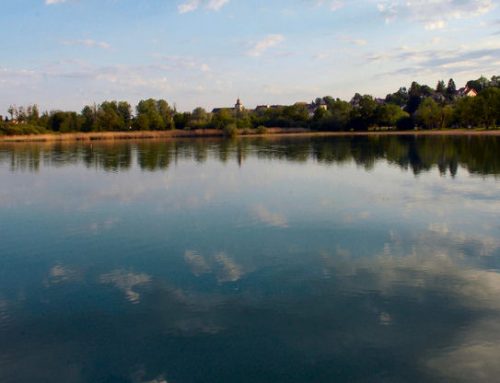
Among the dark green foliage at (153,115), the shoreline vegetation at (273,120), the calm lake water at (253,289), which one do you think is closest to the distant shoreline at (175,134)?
the shoreline vegetation at (273,120)

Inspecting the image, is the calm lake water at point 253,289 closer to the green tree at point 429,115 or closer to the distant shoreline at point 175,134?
the distant shoreline at point 175,134

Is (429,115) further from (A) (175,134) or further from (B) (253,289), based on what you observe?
(B) (253,289)

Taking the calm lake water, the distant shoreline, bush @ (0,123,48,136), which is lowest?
the calm lake water

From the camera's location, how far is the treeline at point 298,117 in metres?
96.9

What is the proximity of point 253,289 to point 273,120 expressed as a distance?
396 ft

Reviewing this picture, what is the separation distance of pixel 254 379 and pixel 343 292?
3366 millimetres

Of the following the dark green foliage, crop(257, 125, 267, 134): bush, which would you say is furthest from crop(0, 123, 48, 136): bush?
crop(257, 125, 267, 134): bush

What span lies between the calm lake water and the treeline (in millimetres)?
79795

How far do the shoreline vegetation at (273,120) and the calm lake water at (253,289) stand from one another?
78.7 meters

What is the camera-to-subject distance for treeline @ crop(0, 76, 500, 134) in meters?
96.9

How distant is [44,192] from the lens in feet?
74.1

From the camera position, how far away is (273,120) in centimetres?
12762

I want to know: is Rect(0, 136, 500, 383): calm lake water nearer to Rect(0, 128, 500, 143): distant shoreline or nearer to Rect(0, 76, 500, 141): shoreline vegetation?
Rect(0, 128, 500, 143): distant shoreline

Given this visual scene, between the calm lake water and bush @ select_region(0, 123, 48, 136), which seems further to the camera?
bush @ select_region(0, 123, 48, 136)
